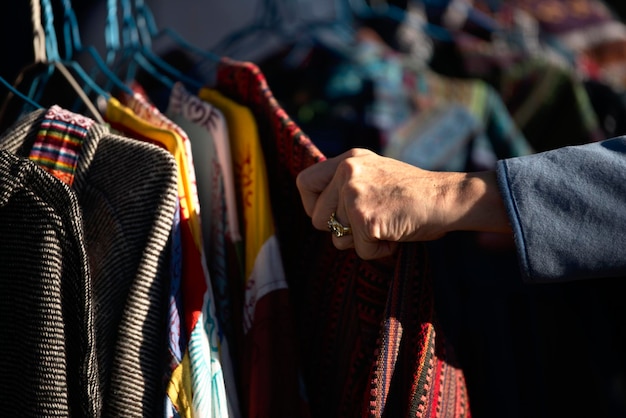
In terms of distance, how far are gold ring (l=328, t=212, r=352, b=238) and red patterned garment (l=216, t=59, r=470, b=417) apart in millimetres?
46

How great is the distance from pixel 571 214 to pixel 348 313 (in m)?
0.24

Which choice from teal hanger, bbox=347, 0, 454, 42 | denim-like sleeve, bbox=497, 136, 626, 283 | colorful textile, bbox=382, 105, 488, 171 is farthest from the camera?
teal hanger, bbox=347, 0, 454, 42

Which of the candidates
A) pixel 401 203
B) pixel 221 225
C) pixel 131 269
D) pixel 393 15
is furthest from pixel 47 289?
pixel 393 15

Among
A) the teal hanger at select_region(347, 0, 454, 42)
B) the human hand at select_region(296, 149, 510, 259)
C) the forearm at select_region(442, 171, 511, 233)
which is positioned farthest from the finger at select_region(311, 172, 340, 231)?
→ the teal hanger at select_region(347, 0, 454, 42)

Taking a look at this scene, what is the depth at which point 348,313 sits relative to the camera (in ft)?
2.17

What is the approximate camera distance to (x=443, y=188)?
57cm

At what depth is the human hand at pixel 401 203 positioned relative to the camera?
567 mm

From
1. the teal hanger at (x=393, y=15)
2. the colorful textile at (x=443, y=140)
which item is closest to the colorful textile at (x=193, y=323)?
the colorful textile at (x=443, y=140)

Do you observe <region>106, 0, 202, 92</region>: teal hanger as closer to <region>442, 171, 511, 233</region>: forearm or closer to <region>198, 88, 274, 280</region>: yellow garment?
<region>198, 88, 274, 280</region>: yellow garment

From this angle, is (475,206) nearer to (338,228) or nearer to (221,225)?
(338,228)

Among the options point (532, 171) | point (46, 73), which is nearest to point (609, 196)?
point (532, 171)

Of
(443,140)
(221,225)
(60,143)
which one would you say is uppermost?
(60,143)

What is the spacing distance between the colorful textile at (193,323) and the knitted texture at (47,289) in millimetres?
78

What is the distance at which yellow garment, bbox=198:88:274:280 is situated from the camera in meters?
0.66
